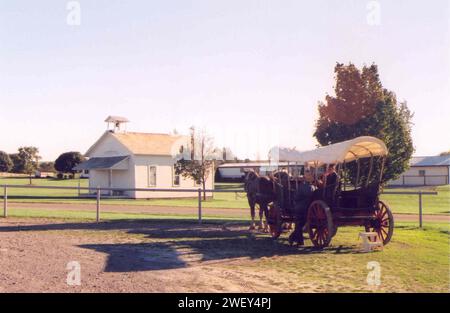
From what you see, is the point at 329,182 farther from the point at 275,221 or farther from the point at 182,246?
the point at 182,246

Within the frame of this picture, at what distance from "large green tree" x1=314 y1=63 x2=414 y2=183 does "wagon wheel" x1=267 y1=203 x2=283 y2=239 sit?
17.7ft

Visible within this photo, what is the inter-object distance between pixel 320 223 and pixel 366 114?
7.18m

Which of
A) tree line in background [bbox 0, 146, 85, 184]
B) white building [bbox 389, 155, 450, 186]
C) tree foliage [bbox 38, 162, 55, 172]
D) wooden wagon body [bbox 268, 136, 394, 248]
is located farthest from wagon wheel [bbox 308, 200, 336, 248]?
tree foliage [bbox 38, 162, 55, 172]

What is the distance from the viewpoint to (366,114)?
18.2 m

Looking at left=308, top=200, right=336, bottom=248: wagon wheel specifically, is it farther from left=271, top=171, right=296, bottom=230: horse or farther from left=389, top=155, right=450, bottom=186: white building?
left=389, top=155, right=450, bottom=186: white building

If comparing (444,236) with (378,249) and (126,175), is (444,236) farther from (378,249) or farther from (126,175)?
(126,175)

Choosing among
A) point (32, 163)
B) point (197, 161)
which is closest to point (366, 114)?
point (197, 161)

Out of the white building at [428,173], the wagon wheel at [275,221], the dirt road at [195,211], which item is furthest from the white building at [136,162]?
the white building at [428,173]

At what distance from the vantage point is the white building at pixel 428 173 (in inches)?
2466

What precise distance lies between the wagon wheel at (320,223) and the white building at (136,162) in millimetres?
27206

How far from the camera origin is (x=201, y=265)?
1003cm

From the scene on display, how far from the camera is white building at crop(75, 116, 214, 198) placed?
3966cm
